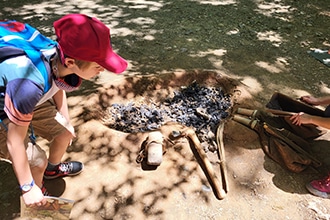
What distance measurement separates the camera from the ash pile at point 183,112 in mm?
3311

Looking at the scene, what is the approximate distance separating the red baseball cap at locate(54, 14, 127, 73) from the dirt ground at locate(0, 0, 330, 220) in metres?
1.36

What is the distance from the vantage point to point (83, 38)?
5.01ft

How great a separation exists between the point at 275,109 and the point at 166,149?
1.32m

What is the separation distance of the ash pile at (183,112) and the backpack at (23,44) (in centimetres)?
164

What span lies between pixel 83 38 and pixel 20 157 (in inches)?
29.8

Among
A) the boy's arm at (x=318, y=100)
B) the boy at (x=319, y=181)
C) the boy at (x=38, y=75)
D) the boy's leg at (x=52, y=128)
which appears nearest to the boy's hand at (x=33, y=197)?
the boy at (x=38, y=75)

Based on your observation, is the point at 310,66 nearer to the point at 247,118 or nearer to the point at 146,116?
the point at 247,118

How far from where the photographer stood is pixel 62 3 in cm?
636

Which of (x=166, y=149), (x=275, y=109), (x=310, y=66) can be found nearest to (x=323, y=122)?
(x=275, y=109)

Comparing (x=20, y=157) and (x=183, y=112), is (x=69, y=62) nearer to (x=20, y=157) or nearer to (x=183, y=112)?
(x=20, y=157)

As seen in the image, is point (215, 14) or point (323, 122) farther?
point (215, 14)

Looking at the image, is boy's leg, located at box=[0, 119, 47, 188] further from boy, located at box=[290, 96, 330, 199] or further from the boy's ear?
boy, located at box=[290, 96, 330, 199]

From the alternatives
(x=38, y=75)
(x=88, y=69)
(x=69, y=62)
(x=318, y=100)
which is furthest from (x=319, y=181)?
(x=38, y=75)

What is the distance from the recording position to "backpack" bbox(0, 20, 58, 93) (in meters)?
1.51
